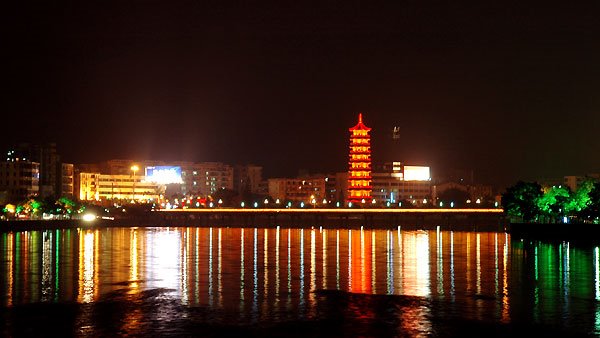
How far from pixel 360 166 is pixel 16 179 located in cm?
6098

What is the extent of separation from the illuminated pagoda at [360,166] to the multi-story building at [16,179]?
56.4 meters

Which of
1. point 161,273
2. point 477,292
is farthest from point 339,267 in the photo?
point 477,292

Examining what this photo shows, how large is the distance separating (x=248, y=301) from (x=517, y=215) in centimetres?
7472

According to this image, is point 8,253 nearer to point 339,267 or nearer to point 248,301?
point 339,267

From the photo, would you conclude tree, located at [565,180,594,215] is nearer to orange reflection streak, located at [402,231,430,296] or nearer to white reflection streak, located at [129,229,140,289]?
orange reflection streak, located at [402,231,430,296]

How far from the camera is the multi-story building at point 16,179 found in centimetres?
13925

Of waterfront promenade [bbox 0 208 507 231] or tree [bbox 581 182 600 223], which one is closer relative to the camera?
tree [bbox 581 182 600 223]

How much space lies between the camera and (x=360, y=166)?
16825 centimetres

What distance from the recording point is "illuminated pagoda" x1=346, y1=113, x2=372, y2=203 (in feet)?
545

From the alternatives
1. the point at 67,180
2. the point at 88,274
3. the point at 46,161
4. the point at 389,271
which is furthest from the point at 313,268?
the point at 67,180

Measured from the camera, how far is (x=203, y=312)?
31.4 metres

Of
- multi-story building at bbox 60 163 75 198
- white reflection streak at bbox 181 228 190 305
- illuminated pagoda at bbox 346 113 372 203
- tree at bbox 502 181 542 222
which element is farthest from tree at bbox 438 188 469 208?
white reflection streak at bbox 181 228 190 305

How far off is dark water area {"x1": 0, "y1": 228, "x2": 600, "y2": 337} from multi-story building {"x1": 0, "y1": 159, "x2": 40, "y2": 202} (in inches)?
→ 3228

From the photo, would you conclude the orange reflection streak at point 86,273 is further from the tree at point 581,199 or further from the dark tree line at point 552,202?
the tree at point 581,199
